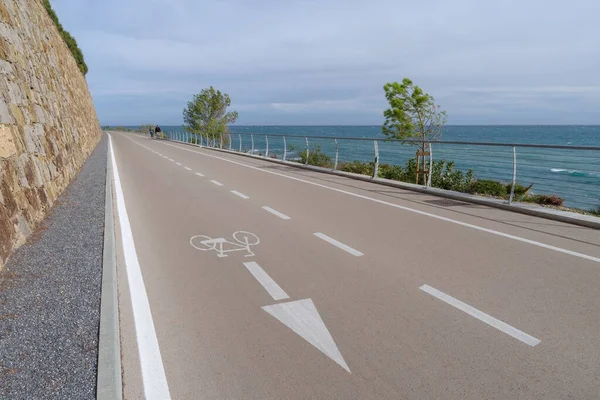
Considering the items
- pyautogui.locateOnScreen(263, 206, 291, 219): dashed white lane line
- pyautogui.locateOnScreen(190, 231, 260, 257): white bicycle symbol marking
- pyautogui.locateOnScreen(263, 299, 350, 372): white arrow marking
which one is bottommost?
pyautogui.locateOnScreen(263, 206, 291, 219): dashed white lane line

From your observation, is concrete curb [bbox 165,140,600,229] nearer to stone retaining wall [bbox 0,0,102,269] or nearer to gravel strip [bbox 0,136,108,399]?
gravel strip [bbox 0,136,108,399]

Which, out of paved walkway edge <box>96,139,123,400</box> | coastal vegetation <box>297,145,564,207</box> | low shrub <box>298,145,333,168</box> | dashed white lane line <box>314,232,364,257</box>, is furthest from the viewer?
low shrub <box>298,145,333,168</box>

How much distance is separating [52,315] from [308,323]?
7.87ft

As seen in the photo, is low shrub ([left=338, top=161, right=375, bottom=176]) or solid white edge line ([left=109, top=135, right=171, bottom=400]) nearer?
solid white edge line ([left=109, top=135, right=171, bottom=400])

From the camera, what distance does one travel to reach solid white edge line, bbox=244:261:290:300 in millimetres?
4492

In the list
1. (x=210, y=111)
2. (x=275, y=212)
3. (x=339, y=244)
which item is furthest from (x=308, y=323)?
(x=210, y=111)

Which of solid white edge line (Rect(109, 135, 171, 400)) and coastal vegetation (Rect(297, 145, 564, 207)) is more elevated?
solid white edge line (Rect(109, 135, 171, 400))

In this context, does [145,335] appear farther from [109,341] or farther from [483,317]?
[483,317]

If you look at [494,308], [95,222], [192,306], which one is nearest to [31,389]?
[192,306]

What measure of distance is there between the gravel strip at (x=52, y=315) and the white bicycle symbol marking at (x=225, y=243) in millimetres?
1434

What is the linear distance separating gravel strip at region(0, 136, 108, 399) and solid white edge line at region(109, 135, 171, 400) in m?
0.36

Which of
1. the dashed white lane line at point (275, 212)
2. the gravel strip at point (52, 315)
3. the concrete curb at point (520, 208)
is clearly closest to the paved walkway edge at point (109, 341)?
the gravel strip at point (52, 315)

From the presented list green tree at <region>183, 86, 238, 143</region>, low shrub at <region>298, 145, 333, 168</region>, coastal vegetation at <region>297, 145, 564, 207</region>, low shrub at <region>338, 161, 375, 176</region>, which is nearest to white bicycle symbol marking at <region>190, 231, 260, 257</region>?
coastal vegetation at <region>297, 145, 564, 207</region>

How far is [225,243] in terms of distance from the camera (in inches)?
255
